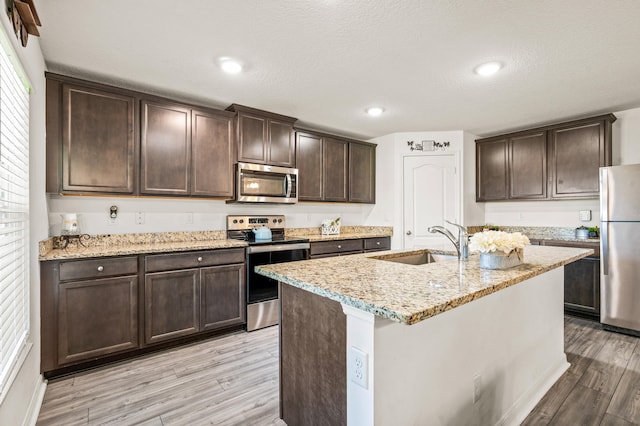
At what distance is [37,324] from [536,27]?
12.2 ft

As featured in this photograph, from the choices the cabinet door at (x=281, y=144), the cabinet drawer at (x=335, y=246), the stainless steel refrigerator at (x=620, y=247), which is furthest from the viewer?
the cabinet drawer at (x=335, y=246)

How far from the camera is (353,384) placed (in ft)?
3.90

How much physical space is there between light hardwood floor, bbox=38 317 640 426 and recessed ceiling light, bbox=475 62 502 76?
7.78 ft

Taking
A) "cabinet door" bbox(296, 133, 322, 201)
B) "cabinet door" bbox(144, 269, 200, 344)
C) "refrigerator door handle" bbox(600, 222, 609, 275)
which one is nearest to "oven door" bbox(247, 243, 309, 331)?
"cabinet door" bbox(144, 269, 200, 344)

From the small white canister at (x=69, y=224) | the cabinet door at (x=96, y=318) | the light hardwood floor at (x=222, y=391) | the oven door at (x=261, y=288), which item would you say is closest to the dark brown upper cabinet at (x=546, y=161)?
the light hardwood floor at (x=222, y=391)

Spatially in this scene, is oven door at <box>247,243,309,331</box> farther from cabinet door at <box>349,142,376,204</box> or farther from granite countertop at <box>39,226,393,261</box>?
cabinet door at <box>349,142,376,204</box>

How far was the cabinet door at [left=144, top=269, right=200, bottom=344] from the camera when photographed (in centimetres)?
262

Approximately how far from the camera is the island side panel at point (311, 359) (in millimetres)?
1321

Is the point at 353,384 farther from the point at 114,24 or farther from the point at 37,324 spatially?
Result: the point at 114,24

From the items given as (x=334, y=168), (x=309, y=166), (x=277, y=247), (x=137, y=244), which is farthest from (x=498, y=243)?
(x=137, y=244)

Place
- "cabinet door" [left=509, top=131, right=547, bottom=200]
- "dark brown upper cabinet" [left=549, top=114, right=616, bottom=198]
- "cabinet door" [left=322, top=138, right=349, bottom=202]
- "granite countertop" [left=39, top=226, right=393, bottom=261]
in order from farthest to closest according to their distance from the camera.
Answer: "cabinet door" [left=322, top=138, right=349, bottom=202], "cabinet door" [left=509, top=131, right=547, bottom=200], "dark brown upper cabinet" [left=549, top=114, right=616, bottom=198], "granite countertop" [left=39, top=226, right=393, bottom=261]

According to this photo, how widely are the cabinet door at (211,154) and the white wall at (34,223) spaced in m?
1.12

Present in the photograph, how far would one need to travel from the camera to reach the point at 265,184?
354 centimetres

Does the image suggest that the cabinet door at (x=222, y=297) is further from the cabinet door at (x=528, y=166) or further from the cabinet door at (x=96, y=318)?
the cabinet door at (x=528, y=166)
